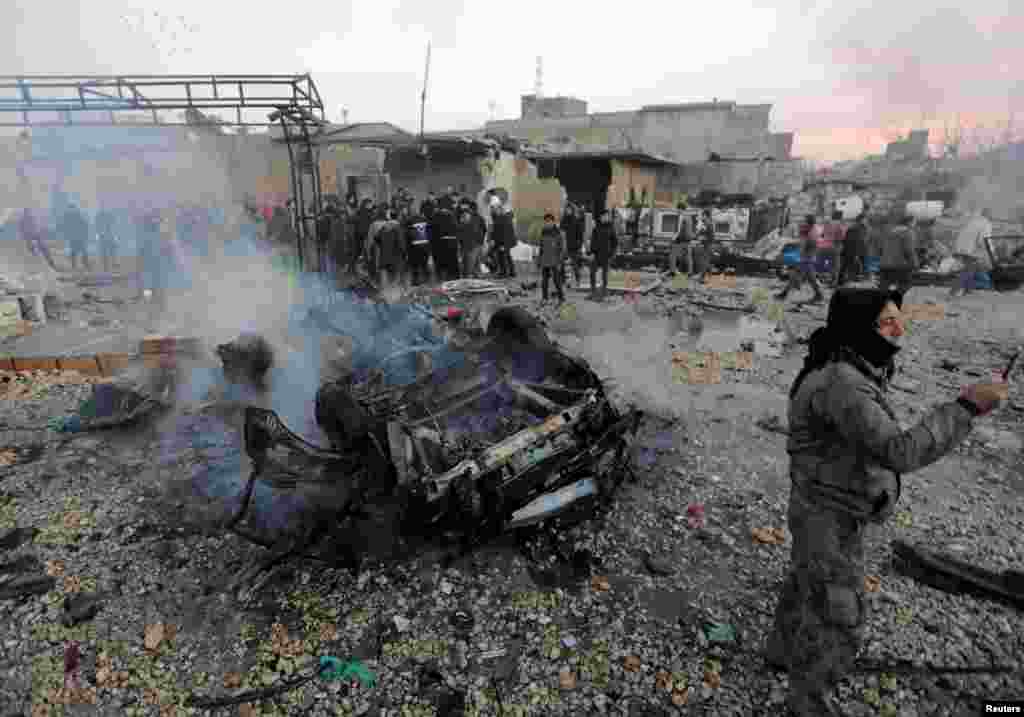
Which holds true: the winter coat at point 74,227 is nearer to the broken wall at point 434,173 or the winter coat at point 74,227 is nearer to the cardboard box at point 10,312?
the cardboard box at point 10,312

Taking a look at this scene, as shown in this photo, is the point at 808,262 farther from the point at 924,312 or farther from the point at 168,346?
the point at 168,346

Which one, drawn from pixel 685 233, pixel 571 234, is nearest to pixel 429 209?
pixel 571 234

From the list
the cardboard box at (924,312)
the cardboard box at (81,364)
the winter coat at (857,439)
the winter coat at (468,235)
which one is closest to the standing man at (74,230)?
the cardboard box at (81,364)

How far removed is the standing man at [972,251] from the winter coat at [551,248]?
8.19 meters

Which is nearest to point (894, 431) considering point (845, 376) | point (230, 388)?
point (845, 376)

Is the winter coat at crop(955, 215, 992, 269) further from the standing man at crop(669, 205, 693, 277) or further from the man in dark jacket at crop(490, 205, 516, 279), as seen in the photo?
the man in dark jacket at crop(490, 205, 516, 279)

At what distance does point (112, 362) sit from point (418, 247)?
6184 mm

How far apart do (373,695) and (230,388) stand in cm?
414

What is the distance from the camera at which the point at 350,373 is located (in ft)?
14.7

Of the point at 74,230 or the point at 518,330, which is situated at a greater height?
the point at 74,230

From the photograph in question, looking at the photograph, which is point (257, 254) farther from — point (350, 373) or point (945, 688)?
point (945, 688)

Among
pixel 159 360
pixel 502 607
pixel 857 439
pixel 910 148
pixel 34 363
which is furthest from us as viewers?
pixel 910 148

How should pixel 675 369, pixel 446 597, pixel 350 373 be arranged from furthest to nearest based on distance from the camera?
pixel 675 369 < pixel 350 373 < pixel 446 597

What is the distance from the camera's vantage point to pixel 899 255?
9859 millimetres
